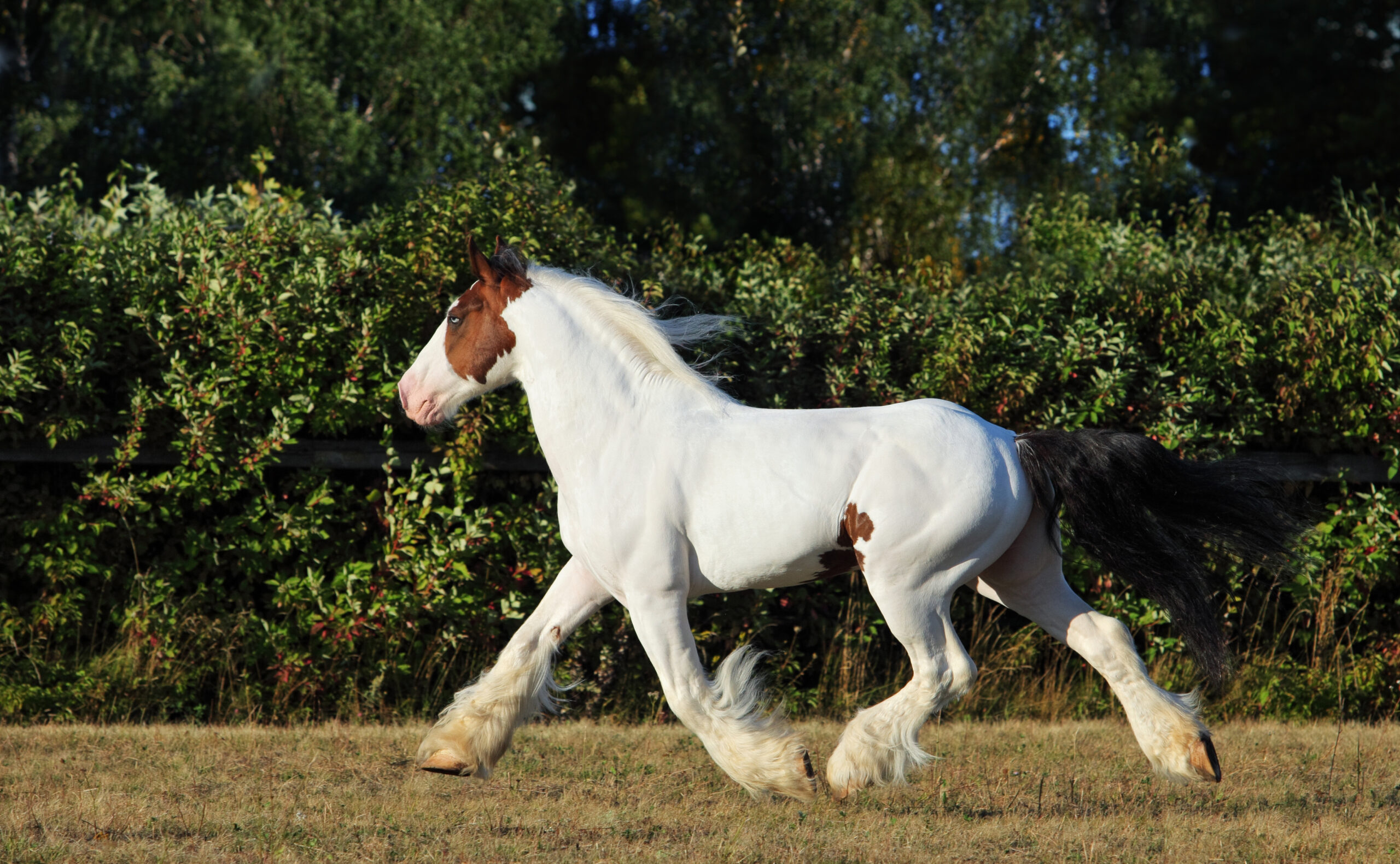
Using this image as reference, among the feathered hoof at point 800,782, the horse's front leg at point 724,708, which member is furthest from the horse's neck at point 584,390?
the feathered hoof at point 800,782

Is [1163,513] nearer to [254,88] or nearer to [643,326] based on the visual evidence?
[643,326]

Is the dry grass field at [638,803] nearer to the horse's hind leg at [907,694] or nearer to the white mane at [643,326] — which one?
the horse's hind leg at [907,694]

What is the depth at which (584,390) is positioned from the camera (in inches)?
158

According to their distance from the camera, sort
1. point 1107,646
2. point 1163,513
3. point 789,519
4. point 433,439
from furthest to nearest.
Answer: point 433,439
point 1163,513
point 1107,646
point 789,519

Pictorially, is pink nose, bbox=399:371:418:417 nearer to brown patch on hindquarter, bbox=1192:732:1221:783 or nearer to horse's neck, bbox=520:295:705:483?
horse's neck, bbox=520:295:705:483

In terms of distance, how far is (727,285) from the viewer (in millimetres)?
6730

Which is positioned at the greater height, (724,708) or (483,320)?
(483,320)

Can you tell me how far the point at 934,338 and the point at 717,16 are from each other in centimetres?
1570

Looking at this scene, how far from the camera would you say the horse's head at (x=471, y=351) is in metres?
4.12

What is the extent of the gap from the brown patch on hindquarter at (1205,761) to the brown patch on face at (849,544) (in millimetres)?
1146

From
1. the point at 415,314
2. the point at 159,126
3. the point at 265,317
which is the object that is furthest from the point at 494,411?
the point at 159,126

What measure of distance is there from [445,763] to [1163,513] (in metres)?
2.52

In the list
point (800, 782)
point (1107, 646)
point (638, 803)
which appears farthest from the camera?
point (638, 803)

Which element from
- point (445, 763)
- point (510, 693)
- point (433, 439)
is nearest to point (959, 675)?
point (510, 693)
